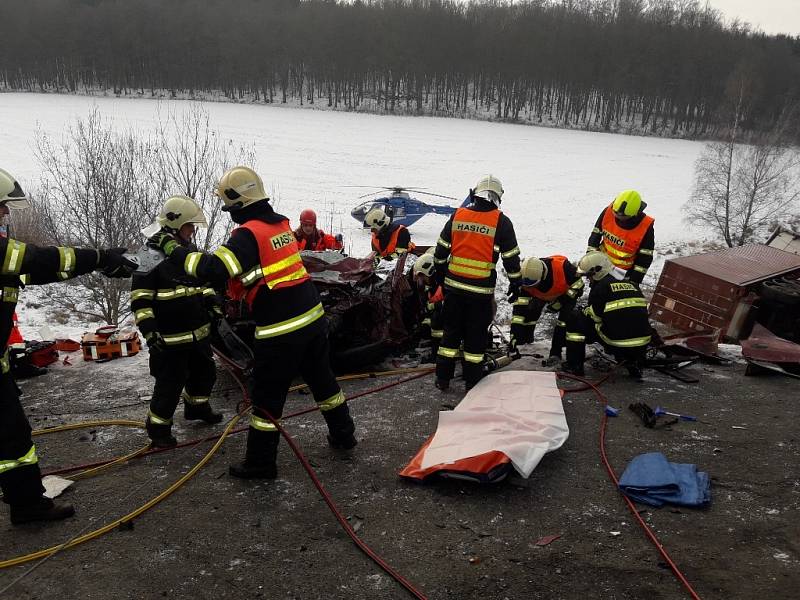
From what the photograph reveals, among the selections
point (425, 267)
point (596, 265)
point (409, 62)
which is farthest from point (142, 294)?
point (409, 62)

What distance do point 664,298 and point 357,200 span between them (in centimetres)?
1670

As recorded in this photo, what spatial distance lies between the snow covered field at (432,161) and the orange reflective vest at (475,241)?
12.2 meters

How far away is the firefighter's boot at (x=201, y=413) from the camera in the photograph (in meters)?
4.66

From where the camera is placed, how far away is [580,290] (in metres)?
6.15

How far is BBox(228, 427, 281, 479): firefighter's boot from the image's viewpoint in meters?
3.76

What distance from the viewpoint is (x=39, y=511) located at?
10.8 feet

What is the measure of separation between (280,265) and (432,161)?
31.6 meters

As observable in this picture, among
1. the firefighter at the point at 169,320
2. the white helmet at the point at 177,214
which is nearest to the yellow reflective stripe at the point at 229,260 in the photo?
the firefighter at the point at 169,320

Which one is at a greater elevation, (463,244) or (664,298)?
(463,244)

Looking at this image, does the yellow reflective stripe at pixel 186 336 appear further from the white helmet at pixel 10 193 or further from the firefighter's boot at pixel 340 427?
the white helmet at pixel 10 193

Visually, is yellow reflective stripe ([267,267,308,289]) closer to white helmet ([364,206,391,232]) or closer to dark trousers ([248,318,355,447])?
dark trousers ([248,318,355,447])

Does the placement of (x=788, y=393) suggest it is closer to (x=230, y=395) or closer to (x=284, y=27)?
(x=230, y=395)

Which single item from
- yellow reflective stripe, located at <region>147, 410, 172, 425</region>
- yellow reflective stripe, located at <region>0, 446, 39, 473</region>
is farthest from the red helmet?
yellow reflective stripe, located at <region>0, 446, 39, 473</region>

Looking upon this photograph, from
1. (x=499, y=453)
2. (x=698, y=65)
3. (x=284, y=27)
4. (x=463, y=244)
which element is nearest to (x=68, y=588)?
(x=499, y=453)
